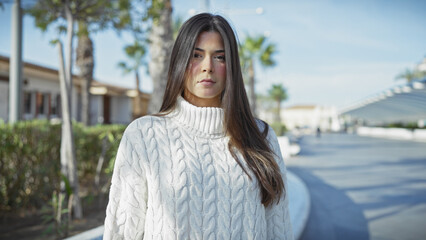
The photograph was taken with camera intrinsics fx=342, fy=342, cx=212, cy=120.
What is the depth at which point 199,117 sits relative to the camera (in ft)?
5.33

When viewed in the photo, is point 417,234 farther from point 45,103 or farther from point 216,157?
point 45,103

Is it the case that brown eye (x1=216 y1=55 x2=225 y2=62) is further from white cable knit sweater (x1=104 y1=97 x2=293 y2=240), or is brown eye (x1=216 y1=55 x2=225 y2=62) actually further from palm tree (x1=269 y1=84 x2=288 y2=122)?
palm tree (x1=269 y1=84 x2=288 y2=122)

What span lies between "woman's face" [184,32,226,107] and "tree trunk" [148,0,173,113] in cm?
405

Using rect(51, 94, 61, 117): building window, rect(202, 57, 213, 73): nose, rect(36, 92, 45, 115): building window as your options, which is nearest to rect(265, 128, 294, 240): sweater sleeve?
rect(202, 57, 213, 73): nose

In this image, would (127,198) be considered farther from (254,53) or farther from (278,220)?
(254,53)

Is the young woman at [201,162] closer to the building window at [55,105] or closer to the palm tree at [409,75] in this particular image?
the building window at [55,105]

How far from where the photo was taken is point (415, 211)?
5.62 meters

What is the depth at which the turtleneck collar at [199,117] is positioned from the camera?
162 cm

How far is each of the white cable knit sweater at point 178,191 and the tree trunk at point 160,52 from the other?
408cm

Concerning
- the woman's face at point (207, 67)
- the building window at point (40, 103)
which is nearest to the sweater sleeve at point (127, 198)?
the woman's face at point (207, 67)

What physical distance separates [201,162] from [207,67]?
426mm

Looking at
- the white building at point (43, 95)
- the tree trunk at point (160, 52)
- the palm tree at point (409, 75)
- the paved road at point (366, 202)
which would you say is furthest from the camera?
the palm tree at point (409, 75)

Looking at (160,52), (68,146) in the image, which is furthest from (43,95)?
(68,146)

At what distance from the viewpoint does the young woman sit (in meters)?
1.44
